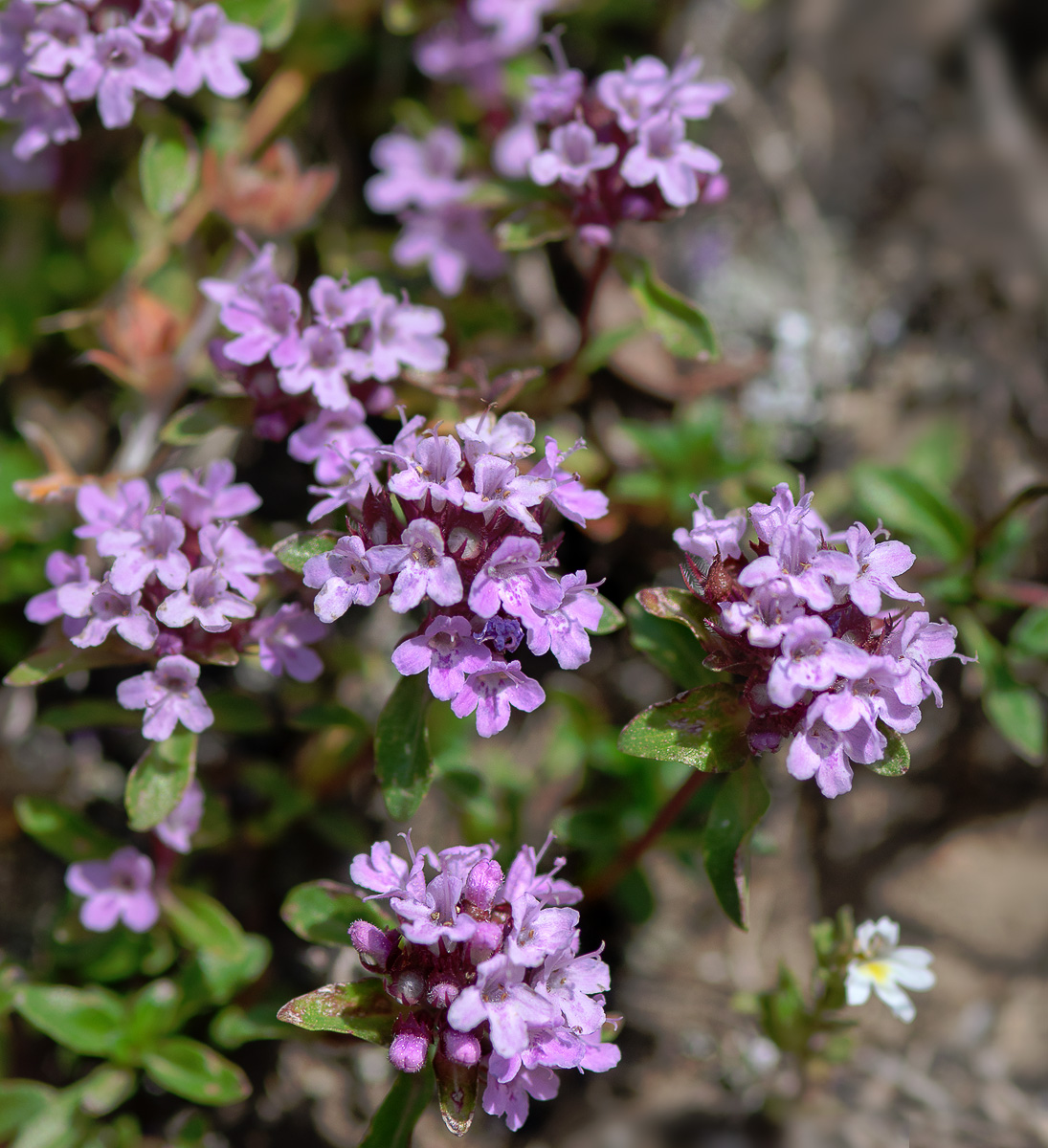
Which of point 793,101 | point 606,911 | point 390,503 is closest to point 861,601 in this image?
point 390,503

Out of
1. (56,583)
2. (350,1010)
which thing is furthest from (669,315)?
(350,1010)

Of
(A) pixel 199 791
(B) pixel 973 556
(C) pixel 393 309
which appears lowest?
(A) pixel 199 791

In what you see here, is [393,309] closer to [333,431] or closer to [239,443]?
[333,431]

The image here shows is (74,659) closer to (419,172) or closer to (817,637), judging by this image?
(817,637)

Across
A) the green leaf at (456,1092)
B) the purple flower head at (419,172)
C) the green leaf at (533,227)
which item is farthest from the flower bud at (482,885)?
the purple flower head at (419,172)

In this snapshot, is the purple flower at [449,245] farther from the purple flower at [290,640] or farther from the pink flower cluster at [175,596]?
the purple flower at [290,640]

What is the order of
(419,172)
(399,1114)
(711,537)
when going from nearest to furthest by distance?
(711,537), (399,1114), (419,172)

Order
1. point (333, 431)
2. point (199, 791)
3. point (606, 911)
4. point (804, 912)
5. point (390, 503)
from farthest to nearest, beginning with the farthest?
point (804, 912) → point (606, 911) → point (199, 791) → point (333, 431) → point (390, 503)
